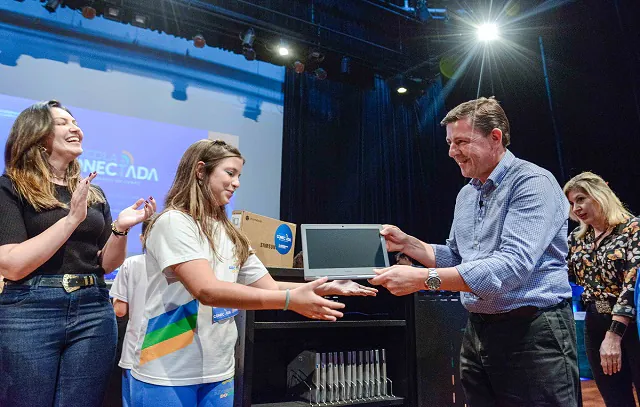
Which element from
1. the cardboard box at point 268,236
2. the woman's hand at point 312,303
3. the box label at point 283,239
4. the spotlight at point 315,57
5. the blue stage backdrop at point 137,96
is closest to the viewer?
the woman's hand at point 312,303

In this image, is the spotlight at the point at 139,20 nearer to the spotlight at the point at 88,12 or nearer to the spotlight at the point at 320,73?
the spotlight at the point at 88,12

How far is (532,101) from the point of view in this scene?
5.99m

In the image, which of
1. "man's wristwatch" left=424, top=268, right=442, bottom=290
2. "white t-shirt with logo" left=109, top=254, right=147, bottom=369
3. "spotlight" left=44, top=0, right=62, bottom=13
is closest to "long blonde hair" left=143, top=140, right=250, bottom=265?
"man's wristwatch" left=424, top=268, right=442, bottom=290

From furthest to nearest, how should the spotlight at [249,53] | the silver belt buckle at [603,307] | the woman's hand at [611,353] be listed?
1. the spotlight at [249,53]
2. the silver belt buckle at [603,307]
3. the woman's hand at [611,353]

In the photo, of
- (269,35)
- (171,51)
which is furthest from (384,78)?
(171,51)

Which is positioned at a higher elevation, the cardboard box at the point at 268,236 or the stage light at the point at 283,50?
the stage light at the point at 283,50

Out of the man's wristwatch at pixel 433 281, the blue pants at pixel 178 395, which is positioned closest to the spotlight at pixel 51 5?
the blue pants at pixel 178 395

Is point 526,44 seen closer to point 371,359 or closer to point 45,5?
point 371,359

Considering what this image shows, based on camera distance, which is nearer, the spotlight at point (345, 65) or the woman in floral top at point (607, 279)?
the woman in floral top at point (607, 279)

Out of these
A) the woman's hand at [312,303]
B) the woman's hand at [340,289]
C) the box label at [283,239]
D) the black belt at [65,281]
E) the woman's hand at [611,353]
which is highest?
the box label at [283,239]

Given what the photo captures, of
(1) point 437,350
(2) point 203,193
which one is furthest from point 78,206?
(1) point 437,350

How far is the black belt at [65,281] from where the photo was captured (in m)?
1.61

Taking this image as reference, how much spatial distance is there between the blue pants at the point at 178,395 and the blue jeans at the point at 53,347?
Result: 23 centimetres

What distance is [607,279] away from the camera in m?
2.57
